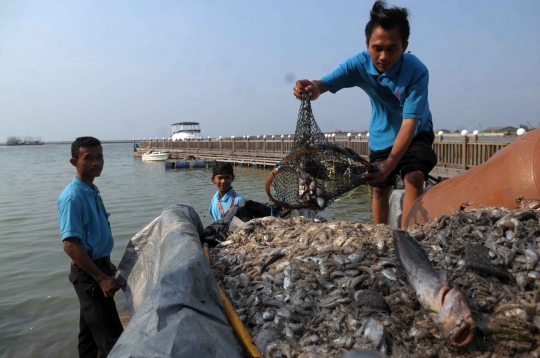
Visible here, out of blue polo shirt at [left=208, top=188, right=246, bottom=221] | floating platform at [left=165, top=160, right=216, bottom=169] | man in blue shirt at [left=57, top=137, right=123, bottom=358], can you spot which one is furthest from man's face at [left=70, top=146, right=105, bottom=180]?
floating platform at [left=165, top=160, right=216, bottom=169]

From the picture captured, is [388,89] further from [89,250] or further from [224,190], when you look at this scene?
[89,250]

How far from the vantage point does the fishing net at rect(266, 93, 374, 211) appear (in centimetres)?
Result: 346

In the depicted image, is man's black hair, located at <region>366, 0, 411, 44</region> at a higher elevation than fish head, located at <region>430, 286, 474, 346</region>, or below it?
higher

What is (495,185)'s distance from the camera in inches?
133

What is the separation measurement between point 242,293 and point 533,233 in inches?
80.0

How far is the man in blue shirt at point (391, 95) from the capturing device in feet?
10.5

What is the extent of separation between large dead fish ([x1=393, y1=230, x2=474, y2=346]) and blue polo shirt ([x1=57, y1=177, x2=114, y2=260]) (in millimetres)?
2626

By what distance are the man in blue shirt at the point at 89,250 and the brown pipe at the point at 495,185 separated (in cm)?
306

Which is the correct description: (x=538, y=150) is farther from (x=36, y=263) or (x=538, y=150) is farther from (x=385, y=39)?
(x=36, y=263)

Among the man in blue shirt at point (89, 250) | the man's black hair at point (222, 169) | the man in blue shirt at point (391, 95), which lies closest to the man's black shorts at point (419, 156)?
the man in blue shirt at point (391, 95)

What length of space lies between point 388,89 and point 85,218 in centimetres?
303

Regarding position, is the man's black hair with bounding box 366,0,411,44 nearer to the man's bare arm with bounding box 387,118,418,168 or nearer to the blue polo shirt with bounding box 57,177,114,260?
the man's bare arm with bounding box 387,118,418,168

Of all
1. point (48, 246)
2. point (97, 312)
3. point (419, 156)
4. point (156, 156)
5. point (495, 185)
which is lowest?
point (48, 246)

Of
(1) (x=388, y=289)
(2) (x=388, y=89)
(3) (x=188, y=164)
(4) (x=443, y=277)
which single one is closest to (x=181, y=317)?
(1) (x=388, y=289)
